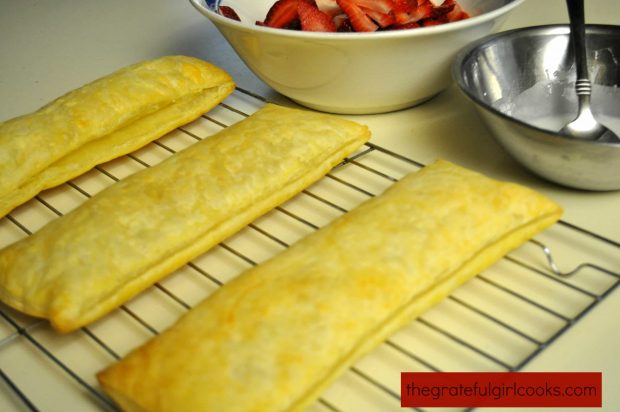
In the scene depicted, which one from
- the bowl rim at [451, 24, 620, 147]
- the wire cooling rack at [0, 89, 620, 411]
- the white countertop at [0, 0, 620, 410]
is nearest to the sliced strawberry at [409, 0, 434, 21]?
the bowl rim at [451, 24, 620, 147]

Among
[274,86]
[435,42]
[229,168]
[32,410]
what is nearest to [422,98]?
[435,42]

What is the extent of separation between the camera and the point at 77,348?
116 cm

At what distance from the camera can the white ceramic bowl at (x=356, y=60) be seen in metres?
1.50

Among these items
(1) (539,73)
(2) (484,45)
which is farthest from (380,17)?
(1) (539,73)

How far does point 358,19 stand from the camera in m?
1.56

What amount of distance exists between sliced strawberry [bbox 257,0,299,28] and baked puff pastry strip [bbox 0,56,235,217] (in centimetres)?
20

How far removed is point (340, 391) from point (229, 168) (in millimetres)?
506

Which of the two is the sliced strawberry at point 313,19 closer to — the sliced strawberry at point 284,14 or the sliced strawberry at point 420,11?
the sliced strawberry at point 284,14

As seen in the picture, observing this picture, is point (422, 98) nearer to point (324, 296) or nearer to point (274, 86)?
point (274, 86)

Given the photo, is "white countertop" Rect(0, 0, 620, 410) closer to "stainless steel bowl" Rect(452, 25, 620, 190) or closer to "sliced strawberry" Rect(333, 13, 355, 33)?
"stainless steel bowl" Rect(452, 25, 620, 190)

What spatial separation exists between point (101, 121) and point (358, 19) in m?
0.58

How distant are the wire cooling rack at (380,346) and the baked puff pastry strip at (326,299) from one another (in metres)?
0.04

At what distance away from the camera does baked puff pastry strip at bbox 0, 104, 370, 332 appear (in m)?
1.16

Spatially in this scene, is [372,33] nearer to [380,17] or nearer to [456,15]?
[380,17]
